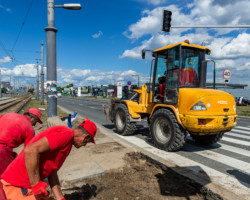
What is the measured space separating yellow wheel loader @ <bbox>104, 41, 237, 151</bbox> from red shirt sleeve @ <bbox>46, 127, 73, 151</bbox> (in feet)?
12.3

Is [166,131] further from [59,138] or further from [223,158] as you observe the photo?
[59,138]

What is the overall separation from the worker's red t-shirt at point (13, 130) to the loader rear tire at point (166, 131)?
3751mm

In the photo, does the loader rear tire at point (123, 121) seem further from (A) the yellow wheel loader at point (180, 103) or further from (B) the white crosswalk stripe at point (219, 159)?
(B) the white crosswalk stripe at point (219, 159)

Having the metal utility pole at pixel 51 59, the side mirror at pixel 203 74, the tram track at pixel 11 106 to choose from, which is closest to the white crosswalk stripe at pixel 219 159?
the side mirror at pixel 203 74

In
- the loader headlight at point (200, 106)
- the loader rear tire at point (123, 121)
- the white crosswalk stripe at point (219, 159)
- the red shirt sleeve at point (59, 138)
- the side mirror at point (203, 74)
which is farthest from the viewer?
the loader rear tire at point (123, 121)

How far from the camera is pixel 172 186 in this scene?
367 centimetres

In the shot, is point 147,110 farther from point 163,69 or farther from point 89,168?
point 89,168

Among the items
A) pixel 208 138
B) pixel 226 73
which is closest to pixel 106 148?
pixel 208 138

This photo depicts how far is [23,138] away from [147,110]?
192 inches

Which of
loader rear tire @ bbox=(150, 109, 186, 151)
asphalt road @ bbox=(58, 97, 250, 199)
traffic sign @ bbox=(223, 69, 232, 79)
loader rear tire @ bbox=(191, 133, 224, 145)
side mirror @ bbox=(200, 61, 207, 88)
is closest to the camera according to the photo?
asphalt road @ bbox=(58, 97, 250, 199)

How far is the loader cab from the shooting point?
585cm

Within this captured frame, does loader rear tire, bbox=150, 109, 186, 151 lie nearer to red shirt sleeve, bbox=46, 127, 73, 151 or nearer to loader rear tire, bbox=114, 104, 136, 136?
loader rear tire, bbox=114, 104, 136, 136

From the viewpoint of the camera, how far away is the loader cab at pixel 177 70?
5848 mm

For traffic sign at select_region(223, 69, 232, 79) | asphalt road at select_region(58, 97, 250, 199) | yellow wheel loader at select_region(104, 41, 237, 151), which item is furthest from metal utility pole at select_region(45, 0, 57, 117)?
traffic sign at select_region(223, 69, 232, 79)
